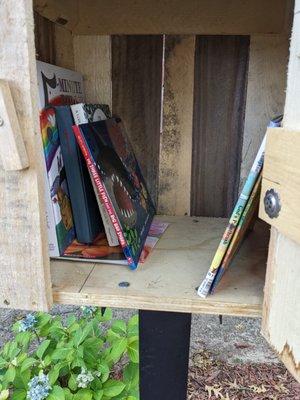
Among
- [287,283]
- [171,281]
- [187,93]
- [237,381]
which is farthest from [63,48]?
[237,381]

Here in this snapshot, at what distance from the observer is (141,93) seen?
988 millimetres

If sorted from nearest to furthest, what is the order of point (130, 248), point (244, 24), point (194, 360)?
point (130, 248) → point (244, 24) → point (194, 360)

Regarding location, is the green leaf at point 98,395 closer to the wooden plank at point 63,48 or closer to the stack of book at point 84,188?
the stack of book at point 84,188

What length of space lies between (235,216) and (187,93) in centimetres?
53

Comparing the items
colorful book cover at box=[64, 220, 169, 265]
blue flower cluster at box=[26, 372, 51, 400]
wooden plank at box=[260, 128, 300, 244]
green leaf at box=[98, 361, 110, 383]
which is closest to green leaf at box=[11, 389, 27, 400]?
blue flower cluster at box=[26, 372, 51, 400]

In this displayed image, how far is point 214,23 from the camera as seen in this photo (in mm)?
919

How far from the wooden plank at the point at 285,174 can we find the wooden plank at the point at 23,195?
0.29 m

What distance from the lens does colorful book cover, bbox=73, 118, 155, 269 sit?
66 cm

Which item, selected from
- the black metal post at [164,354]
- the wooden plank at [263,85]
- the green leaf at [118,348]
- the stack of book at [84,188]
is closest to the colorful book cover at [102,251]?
the stack of book at [84,188]

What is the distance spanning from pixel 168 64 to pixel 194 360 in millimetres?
1269

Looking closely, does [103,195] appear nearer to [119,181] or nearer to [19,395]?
[119,181]

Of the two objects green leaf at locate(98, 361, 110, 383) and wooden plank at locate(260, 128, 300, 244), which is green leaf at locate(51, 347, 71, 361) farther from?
wooden plank at locate(260, 128, 300, 244)

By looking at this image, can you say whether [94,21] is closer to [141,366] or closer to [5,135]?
[5,135]

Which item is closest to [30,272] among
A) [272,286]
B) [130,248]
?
[130,248]
